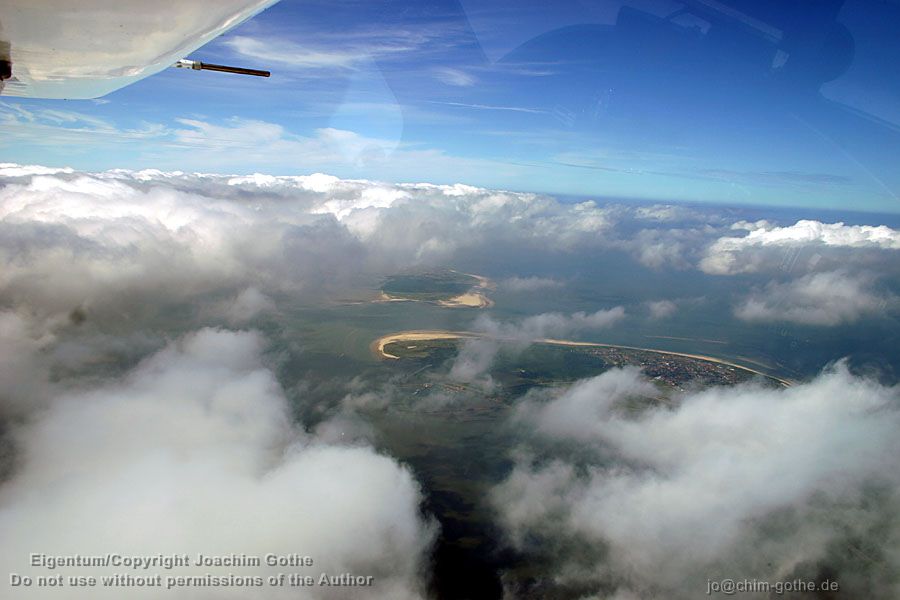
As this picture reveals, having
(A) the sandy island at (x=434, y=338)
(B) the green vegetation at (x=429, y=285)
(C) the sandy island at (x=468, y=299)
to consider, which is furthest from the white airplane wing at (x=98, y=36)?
(B) the green vegetation at (x=429, y=285)

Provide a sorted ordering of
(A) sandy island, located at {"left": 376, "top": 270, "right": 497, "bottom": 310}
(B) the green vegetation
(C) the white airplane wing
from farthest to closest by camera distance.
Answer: (B) the green vegetation
(A) sandy island, located at {"left": 376, "top": 270, "right": 497, "bottom": 310}
(C) the white airplane wing

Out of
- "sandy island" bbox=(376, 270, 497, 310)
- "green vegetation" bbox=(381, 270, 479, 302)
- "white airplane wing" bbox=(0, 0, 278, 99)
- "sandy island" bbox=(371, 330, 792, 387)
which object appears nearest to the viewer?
"white airplane wing" bbox=(0, 0, 278, 99)

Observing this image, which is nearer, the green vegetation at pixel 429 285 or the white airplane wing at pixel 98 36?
the white airplane wing at pixel 98 36

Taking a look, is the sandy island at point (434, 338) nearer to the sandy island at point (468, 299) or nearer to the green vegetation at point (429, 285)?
the sandy island at point (468, 299)

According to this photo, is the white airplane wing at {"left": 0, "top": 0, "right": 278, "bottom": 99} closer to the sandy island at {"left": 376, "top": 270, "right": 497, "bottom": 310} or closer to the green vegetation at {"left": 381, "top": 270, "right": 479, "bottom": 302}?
the sandy island at {"left": 376, "top": 270, "right": 497, "bottom": 310}

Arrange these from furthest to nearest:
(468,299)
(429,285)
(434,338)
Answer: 1. (429,285)
2. (468,299)
3. (434,338)

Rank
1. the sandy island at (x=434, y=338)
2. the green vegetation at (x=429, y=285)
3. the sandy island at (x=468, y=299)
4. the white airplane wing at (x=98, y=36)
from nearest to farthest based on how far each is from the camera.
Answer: the white airplane wing at (x=98, y=36), the sandy island at (x=434, y=338), the sandy island at (x=468, y=299), the green vegetation at (x=429, y=285)

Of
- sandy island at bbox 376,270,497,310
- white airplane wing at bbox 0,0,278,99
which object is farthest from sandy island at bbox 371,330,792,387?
white airplane wing at bbox 0,0,278,99

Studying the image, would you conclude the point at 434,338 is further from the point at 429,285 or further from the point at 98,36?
the point at 98,36

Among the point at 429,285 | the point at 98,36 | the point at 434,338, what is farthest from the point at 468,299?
the point at 98,36
